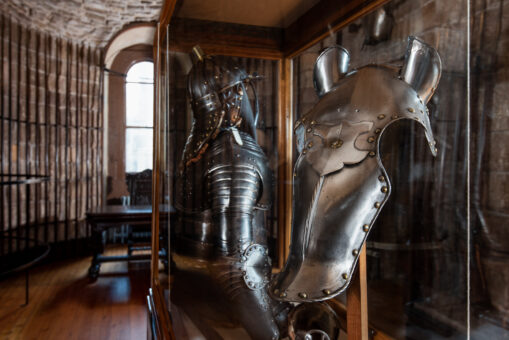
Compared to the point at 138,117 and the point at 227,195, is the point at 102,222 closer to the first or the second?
the point at 138,117

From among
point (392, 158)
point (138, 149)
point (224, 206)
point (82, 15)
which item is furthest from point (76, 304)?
point (82, 15)

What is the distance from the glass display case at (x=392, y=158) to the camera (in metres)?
0.49

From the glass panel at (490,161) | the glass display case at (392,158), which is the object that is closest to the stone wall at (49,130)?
the glass display case at (392,158)

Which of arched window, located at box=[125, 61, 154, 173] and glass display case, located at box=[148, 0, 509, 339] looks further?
arched window, located at box=[125, 61, 154, 173]

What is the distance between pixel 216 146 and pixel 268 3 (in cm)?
42

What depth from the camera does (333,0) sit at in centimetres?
60

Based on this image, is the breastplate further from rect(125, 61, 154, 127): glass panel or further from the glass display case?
rect(125, 61, 154, 127): glass panel

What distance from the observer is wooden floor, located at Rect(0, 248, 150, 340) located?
8.68ft

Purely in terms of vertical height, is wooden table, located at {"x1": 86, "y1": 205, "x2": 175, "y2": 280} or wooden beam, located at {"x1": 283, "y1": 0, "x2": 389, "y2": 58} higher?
wooden beam, located at {"x1": 283, "y1": 0, "x2": 389, "y2": 58}

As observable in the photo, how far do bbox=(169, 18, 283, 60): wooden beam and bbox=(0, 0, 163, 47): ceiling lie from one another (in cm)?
Result: 401

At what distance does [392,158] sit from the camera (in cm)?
61

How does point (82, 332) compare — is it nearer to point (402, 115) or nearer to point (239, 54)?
point (239, 54)

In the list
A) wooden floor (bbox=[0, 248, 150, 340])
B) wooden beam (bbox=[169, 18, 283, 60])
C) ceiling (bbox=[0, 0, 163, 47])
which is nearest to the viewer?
wooden beam (bbox=[169, 18, 283, 60])

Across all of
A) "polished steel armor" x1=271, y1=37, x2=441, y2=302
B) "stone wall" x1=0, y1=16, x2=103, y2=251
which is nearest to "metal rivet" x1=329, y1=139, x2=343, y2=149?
"polished steel armor" x1=271, y1=37, x2=441, y2=302
